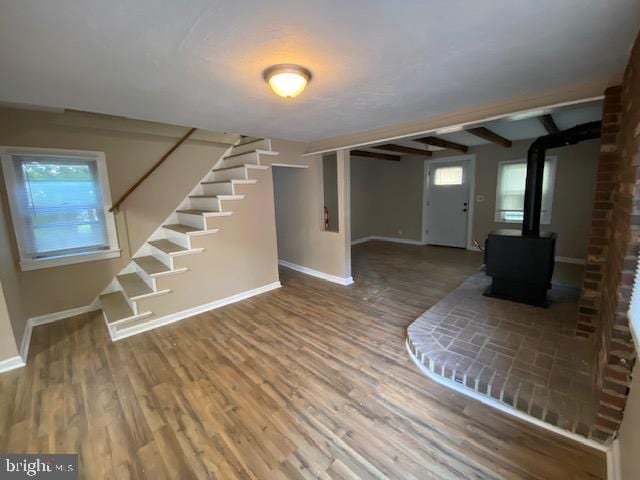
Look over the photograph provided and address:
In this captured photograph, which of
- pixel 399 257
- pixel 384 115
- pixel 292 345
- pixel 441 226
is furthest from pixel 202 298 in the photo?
pixel 441 226

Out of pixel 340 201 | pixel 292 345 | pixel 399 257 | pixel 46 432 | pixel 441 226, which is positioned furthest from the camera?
pixel 441 226

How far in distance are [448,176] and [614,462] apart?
18.0 ft

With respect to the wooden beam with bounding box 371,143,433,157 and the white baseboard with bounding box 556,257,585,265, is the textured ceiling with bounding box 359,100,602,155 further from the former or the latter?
the white baseboard with bounding box 556,257,585,265

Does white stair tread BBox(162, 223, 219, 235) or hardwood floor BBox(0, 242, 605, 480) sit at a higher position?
white stair tread BBox(162, 223, 219, 235)

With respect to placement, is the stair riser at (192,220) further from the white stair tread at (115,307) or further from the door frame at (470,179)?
the door frame at (470,179)

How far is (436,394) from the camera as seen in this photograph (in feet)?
6.23

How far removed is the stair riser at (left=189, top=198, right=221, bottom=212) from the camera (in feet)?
11.4

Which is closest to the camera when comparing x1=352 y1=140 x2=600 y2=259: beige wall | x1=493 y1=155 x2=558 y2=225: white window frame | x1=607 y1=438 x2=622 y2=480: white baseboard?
x1=607 y1=438 x2=622 y2=480: white baseboard

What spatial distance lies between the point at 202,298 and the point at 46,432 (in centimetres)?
174

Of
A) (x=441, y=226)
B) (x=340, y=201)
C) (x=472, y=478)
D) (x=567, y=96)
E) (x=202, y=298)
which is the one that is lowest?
(x=472, y=478)

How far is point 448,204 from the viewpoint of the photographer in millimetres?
6078

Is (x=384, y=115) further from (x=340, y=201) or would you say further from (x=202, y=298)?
(x=202, y=298)

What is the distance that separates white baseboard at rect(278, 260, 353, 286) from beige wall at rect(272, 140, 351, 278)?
0.05 metres

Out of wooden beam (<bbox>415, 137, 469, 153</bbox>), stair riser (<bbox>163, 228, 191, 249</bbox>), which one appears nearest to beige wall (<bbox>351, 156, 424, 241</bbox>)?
wooden beam (<bbox>415, 137, 469, 153</bbox>)
